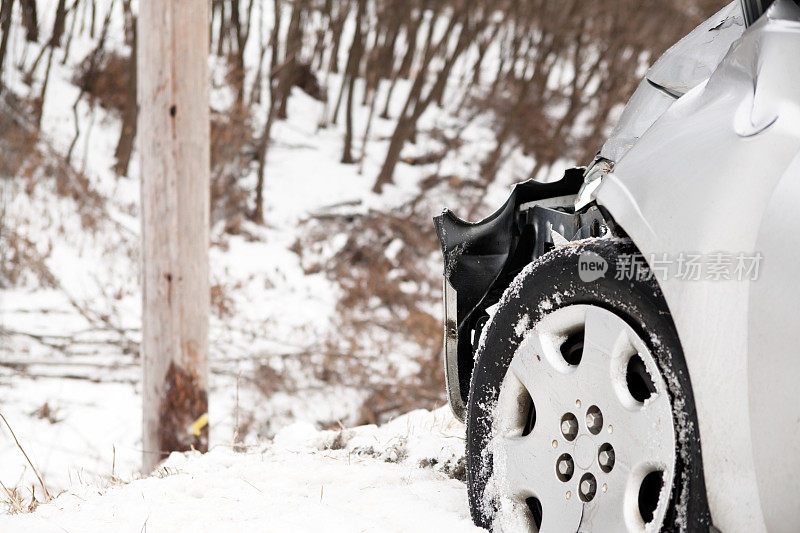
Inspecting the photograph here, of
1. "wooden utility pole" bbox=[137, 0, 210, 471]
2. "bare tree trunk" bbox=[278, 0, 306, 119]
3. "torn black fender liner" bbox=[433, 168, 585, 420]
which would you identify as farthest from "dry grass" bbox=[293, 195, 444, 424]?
"torn black fender liner" bbox=[433, 168, 585, 420]

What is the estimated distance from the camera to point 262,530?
1.96 m

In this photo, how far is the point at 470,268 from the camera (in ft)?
7.53

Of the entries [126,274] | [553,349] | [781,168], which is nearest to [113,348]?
[126,274]

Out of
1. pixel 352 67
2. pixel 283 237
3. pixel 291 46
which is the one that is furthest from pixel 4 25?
pixel 352 67

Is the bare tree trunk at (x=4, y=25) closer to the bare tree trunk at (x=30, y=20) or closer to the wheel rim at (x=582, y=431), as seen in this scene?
the bare tree trunk at (x=30, y=20)

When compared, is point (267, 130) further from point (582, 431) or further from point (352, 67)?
point (582, 431)

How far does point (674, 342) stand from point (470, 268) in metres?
0.86

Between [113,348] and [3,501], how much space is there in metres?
4.87

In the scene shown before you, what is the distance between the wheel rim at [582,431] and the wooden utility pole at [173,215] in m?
2.37

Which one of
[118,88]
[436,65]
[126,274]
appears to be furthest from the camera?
[436,65]

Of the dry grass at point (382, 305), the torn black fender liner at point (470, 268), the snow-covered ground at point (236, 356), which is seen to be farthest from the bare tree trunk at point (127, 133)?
the torn black fender liner at point (470, 268)

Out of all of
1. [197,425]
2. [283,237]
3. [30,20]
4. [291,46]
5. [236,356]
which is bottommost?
[236,356]

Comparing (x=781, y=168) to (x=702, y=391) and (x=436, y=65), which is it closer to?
(x=702, y=391)

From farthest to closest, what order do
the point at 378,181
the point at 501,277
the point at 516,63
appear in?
1. the point at 516,63
2. the point at 378,181
3. the point at 501,277
